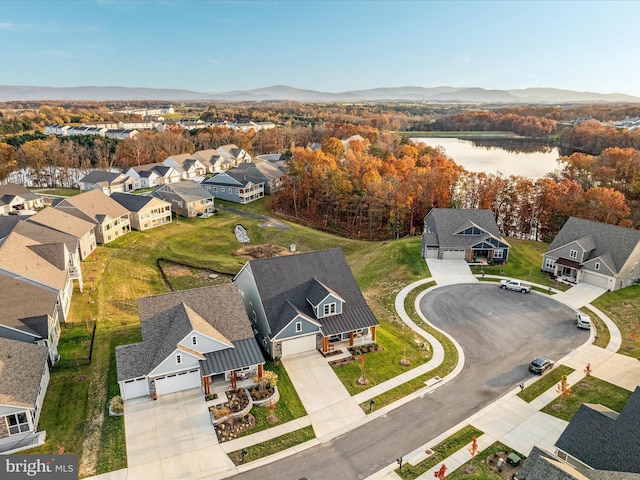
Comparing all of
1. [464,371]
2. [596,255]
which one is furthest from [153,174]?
[596,255]

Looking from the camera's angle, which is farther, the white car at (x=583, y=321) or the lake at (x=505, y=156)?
the lake at (x=505, y=156)

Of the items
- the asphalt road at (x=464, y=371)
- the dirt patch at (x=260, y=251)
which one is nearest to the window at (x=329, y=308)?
the asphalt road at (x=464, y=371)

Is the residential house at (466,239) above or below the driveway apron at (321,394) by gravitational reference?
above

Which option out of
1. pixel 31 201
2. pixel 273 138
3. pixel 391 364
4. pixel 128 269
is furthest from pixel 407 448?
pixel 273 138

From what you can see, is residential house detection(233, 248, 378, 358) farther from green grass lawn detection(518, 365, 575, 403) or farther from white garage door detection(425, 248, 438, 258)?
white garage door detection(425, 248, 438, 258)

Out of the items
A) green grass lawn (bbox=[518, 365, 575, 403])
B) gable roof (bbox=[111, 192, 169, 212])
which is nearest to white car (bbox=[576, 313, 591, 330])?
green grass lawn (bbox=[518, 365, 575, 403])

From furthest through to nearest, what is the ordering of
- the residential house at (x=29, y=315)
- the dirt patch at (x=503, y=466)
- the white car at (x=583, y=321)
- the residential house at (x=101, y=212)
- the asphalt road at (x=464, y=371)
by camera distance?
1. the residential house at (x=101, y=212)
2. the white car at (x=583, y=321)
3. the residential house at (x=29, y=315)
4. the asphalt road at (x=464, y=371)
5. the dirt patch at (x=503, y=466)

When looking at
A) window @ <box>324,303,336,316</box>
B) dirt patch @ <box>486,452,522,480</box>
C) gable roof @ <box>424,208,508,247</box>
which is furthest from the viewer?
gable roof @ <box>424,208,508,247</box>

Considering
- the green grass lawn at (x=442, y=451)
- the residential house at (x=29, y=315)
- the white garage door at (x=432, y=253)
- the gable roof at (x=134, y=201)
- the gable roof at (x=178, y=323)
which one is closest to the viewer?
the green grass lawn at (x=442, y=451)

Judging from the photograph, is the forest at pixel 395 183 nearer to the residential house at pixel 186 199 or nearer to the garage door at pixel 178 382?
the residential house at pixel 186 199
